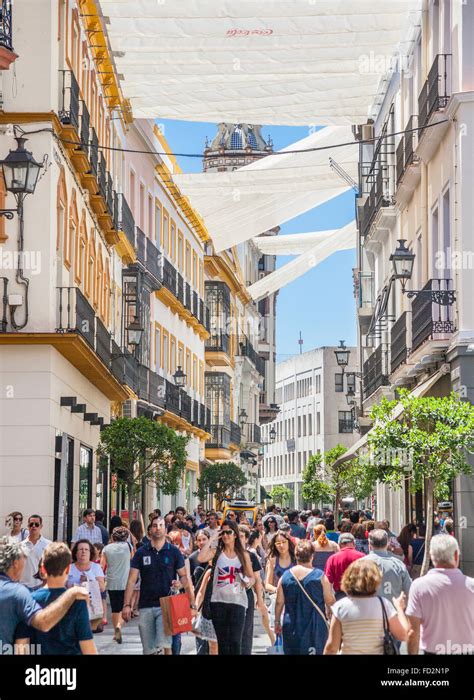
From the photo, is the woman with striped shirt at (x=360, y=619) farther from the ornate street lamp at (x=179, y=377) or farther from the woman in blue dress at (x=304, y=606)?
the ornate street lamp at (x=179, y=377)

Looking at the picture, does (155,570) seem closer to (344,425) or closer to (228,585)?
(228,585)

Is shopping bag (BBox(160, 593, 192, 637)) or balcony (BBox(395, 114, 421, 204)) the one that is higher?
balcony (BBox(395, 114, 421, 204))

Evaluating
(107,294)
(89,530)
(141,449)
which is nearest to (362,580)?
(89,530)

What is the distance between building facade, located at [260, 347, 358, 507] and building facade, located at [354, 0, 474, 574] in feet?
222

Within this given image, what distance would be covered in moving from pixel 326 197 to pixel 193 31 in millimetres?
19765

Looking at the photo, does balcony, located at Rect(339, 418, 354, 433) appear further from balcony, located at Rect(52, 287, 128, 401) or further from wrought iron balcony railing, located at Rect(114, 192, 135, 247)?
balcony, located at Rect(52, 287, 128, 401)

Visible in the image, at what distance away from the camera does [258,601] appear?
43.5 feet

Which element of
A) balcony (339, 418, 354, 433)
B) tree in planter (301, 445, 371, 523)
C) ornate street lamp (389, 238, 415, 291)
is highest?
balcony (339, 418, 354, 433)

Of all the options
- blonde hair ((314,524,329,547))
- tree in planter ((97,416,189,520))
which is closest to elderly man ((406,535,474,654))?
blonde hair ((314,524,329,547))

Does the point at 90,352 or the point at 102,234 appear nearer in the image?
the point at 90,352

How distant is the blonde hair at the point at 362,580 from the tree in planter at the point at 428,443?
11.1 metres

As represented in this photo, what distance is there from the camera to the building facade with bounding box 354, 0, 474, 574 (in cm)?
2275
